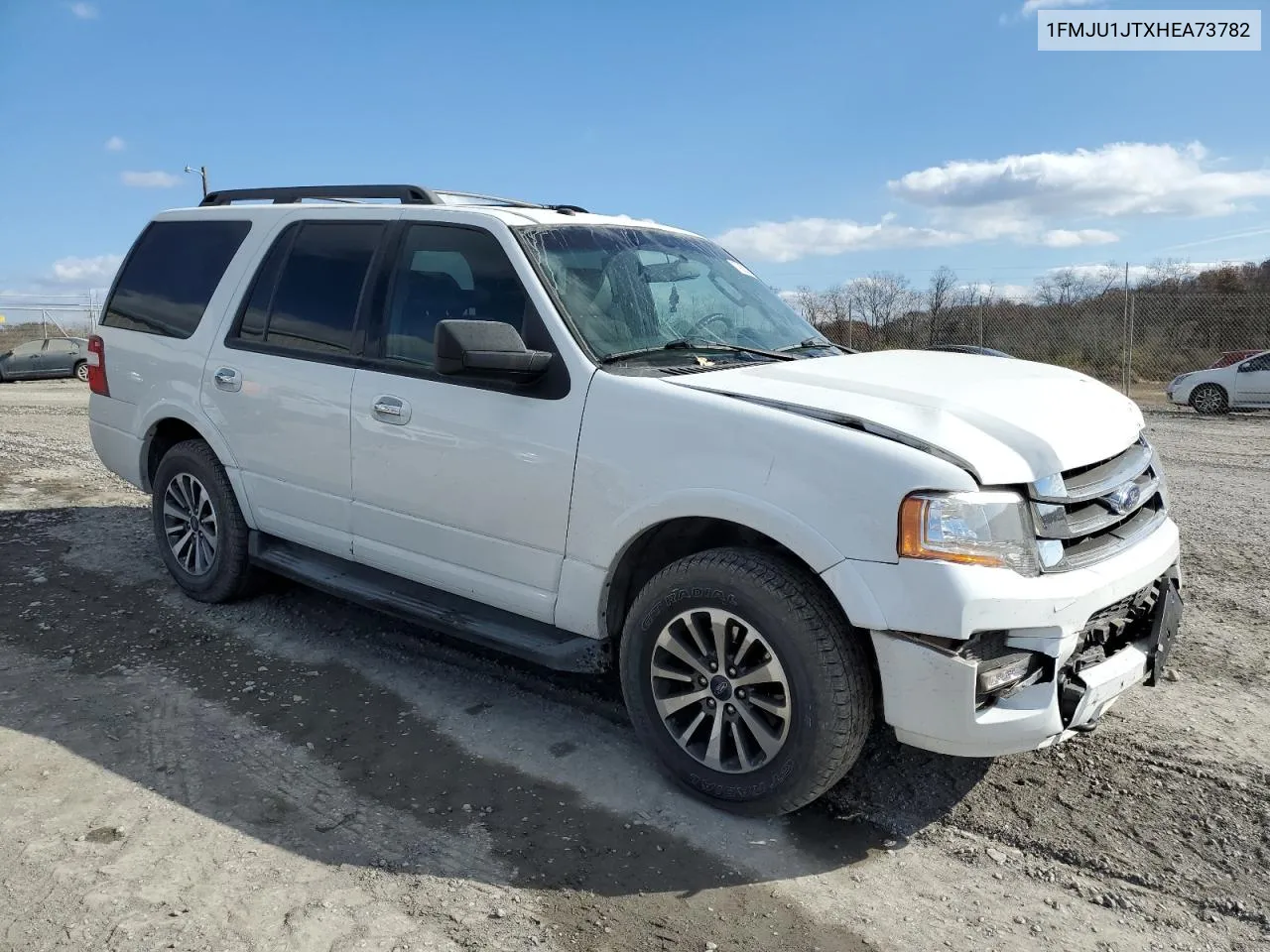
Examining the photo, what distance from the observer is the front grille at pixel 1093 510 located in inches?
119

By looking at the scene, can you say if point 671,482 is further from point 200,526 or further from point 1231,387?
point 1231,387

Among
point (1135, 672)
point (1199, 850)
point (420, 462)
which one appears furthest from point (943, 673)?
point (420, 462)

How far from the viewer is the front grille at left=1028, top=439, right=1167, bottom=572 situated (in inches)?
119

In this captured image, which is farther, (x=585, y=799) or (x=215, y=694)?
(x=215, y=694)

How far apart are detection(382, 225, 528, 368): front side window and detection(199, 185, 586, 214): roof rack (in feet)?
1.13

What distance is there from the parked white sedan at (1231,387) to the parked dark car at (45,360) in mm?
25293

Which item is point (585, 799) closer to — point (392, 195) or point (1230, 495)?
point (392, 195)

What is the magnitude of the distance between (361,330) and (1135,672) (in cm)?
342

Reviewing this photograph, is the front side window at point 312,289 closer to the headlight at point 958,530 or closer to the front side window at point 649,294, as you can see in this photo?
the front side window at point 649,294

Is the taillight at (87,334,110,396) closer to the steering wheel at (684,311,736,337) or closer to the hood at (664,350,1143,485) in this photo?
the steering wheel at (684,311,736,337)

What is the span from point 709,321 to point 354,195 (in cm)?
202

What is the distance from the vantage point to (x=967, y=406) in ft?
10.8

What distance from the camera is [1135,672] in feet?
10.7

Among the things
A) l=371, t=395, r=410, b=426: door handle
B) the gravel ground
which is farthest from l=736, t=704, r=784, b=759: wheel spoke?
l=371, t=395, r=410, b=426: door handle
